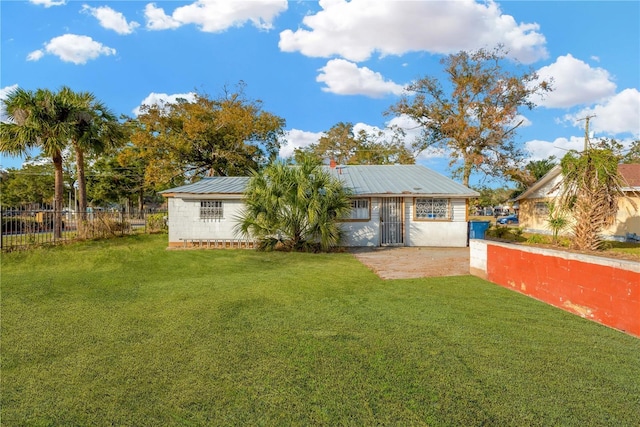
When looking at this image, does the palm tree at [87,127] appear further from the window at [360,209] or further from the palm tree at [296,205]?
the window at [360,209]

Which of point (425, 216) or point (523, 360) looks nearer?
point (523, 360)

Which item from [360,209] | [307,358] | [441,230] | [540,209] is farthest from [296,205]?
[540,209]

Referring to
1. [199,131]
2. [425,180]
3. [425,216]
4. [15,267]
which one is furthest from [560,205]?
[199,131]

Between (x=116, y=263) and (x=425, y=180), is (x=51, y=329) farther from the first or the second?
(x=425, y=180)

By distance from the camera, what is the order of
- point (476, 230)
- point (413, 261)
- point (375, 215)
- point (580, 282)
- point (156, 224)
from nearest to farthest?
1. point (580, 282)
2. point (413, 261)
3. point (375, 215)
4. point (476, 230)
5. point (156, 224)

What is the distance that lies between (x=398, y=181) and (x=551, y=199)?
870 cm

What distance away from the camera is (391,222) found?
14.5 m

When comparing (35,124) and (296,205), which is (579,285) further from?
(35,124)

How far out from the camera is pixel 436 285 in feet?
23.5

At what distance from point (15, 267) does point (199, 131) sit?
1585cm

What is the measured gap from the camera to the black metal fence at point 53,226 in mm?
12141

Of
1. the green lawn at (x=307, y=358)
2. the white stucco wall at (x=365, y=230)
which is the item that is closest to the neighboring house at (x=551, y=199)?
the white stucco wall at (x=365, y=230)

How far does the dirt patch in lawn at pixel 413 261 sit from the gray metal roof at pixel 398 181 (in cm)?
227

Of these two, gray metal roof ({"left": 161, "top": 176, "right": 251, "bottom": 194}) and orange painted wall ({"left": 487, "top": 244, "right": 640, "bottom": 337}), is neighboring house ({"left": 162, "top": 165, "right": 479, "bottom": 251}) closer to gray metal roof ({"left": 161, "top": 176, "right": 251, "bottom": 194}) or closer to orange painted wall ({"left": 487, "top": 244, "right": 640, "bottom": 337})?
gray metal roof ({"left": 161, "top": 176, "right": 251, "bottom": 194})
